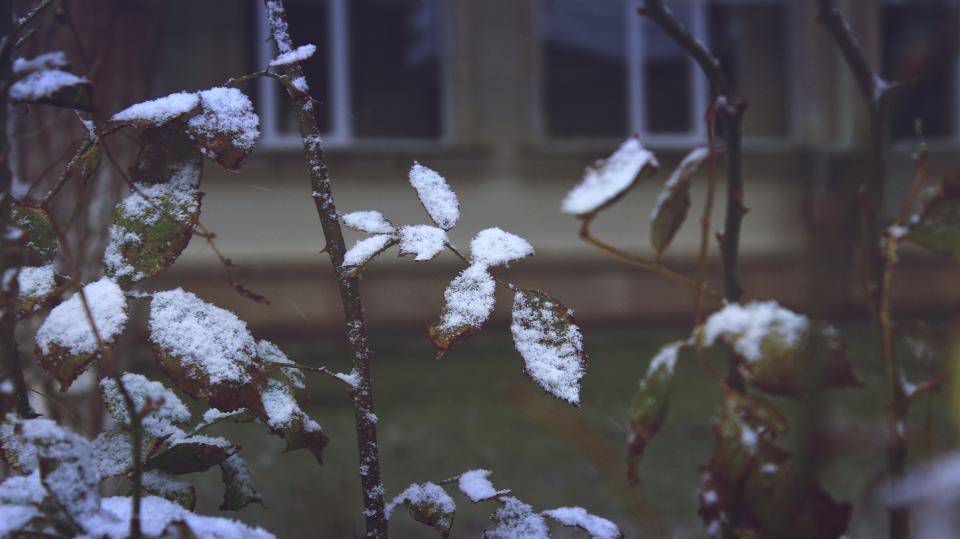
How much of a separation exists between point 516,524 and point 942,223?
0.44 metres

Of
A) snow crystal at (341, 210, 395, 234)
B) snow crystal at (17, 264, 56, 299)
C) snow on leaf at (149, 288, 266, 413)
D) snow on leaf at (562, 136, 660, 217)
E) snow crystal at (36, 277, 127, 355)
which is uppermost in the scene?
snow on leaf at (562, 136, 660, 217)

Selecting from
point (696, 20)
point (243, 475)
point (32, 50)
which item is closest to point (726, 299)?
point (243, 475)

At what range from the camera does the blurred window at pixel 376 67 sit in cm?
653

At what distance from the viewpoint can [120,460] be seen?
30.2 inches

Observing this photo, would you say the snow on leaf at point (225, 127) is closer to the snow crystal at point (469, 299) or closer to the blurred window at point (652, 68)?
the snow crystal at point (469, 299)

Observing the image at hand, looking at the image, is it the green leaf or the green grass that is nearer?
the green leaf

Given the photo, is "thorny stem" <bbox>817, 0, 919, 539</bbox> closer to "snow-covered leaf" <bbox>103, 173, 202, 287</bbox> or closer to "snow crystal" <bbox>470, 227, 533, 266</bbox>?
"snow crystal" <bbox>470, 227, 533, 266</bbox>

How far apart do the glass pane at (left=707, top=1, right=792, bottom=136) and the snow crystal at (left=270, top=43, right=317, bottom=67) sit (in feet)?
→ 22.6

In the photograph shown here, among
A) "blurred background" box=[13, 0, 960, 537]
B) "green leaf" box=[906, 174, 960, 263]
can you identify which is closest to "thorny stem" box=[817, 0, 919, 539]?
"green leaf" box=[906, 174, 960, 263]

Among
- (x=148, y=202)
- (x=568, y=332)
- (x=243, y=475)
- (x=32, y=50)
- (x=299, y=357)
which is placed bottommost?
(x=299, y=357)

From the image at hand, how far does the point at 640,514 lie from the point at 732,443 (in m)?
0.09

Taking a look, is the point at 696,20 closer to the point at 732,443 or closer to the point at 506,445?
the point at 506,445

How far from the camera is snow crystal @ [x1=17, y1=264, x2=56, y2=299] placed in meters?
0.73

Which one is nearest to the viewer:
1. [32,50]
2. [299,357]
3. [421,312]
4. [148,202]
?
[148,202]
